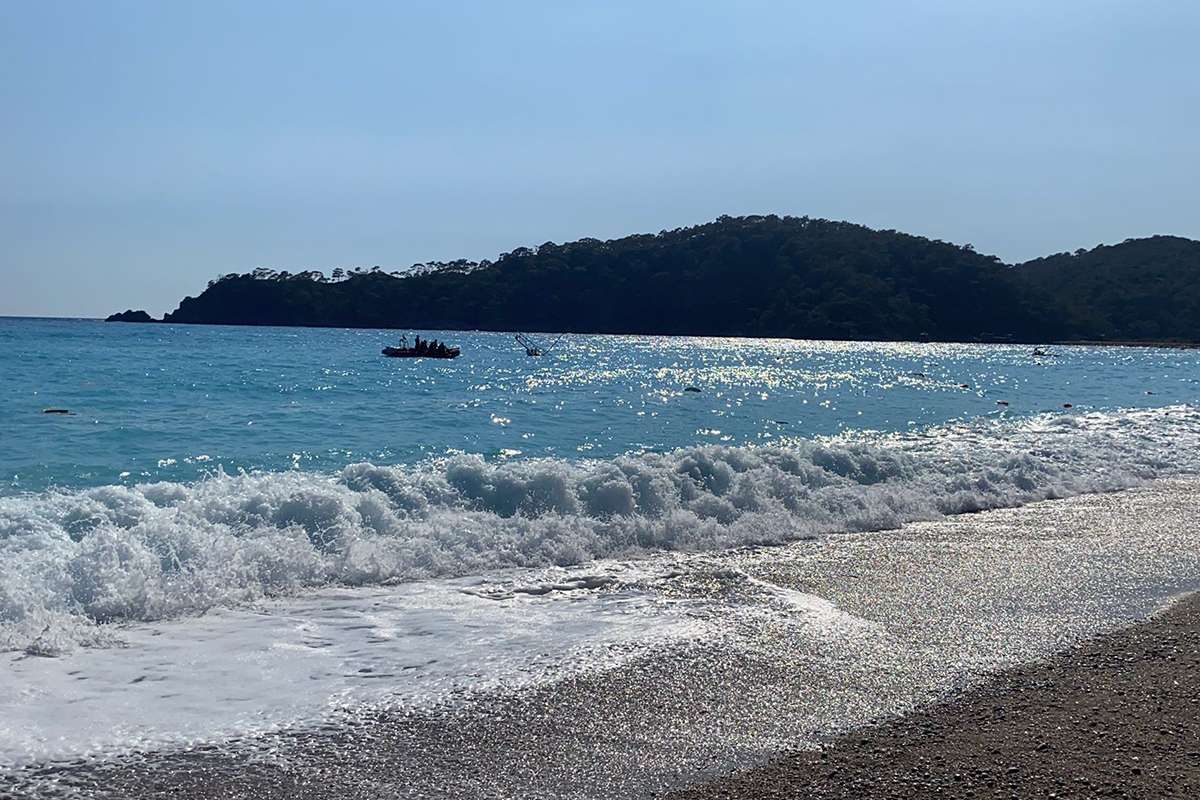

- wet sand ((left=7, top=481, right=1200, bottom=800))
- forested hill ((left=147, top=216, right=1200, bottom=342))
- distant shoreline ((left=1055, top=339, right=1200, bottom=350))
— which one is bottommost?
wet sand ((left=7, top=481, right=1200, bottom=800))

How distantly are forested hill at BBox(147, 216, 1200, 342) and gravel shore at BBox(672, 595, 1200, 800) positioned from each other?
5773 inches

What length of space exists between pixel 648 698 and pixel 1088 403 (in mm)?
37670

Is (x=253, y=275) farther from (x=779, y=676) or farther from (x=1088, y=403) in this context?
(x=779, y=676)

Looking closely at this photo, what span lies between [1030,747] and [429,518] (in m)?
8.28

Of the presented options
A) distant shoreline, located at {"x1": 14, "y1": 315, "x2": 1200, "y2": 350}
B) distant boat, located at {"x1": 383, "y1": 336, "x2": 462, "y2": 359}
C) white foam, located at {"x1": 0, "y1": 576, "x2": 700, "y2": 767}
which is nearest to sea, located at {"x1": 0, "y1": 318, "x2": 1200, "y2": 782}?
white foam, located at {"x1": 0, "y1": 576, "x2": 700, "y2": 767}

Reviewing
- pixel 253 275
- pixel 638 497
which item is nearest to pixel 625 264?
pixel 253 275

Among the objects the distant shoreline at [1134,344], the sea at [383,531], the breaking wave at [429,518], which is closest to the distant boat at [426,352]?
the sea at [383,531]

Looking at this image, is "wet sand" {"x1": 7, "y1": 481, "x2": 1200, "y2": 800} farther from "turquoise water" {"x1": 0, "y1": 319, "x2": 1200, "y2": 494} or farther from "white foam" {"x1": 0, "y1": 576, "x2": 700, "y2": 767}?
"turquoise water" {"x1": 0, "y1": 319, "x2": 1200, "y2": 494}

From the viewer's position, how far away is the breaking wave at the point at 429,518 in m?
8.87

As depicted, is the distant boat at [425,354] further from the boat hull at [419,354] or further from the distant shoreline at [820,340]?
the distant shoreline at [820,340]

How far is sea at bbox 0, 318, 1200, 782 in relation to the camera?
6746 millimetres

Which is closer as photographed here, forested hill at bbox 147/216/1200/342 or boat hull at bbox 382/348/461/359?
boat hull at bbox 382/348/461/359

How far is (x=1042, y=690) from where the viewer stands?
6.41 meters

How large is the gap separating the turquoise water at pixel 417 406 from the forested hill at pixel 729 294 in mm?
85710
